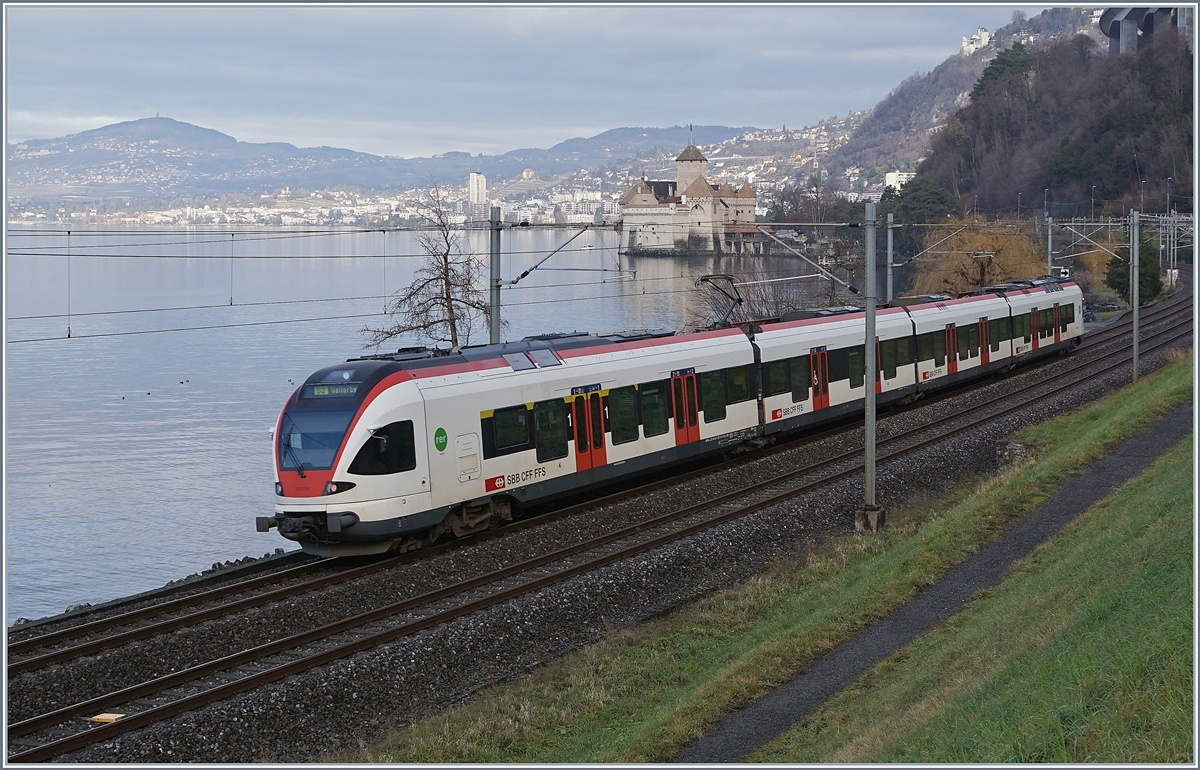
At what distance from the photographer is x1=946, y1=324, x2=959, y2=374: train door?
33.5 metres

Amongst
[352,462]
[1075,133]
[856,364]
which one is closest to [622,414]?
[352,462]

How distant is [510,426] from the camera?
18.4 m

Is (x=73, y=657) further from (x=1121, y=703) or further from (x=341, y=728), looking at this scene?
(x=1121, y=703)

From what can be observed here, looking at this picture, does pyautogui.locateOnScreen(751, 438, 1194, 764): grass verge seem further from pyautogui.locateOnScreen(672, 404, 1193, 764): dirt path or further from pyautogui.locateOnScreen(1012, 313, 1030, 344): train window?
pyautogui.locateOnScreen(1012, 313, 1030, 344): train window

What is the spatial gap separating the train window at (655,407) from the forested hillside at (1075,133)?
98403mm

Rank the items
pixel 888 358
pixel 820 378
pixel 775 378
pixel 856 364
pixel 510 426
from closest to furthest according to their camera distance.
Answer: pixel 510 426 → pixel 775 378 → pixel 820 378 → pixel 856 364 → pixel 888 358

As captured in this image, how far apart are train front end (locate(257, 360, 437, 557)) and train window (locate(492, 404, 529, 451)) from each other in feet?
5.67

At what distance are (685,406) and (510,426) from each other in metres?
5.21

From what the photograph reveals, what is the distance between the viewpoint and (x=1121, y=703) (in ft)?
24.5

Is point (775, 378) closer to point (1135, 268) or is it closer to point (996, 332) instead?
point (996, 332)

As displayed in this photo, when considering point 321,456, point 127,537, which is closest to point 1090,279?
point 127,537

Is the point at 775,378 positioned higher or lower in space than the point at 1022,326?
lower

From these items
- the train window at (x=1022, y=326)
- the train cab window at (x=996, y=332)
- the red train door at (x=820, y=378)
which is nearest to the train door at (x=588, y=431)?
the red train door at (x=820, y=378)

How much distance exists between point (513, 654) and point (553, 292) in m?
90.6
